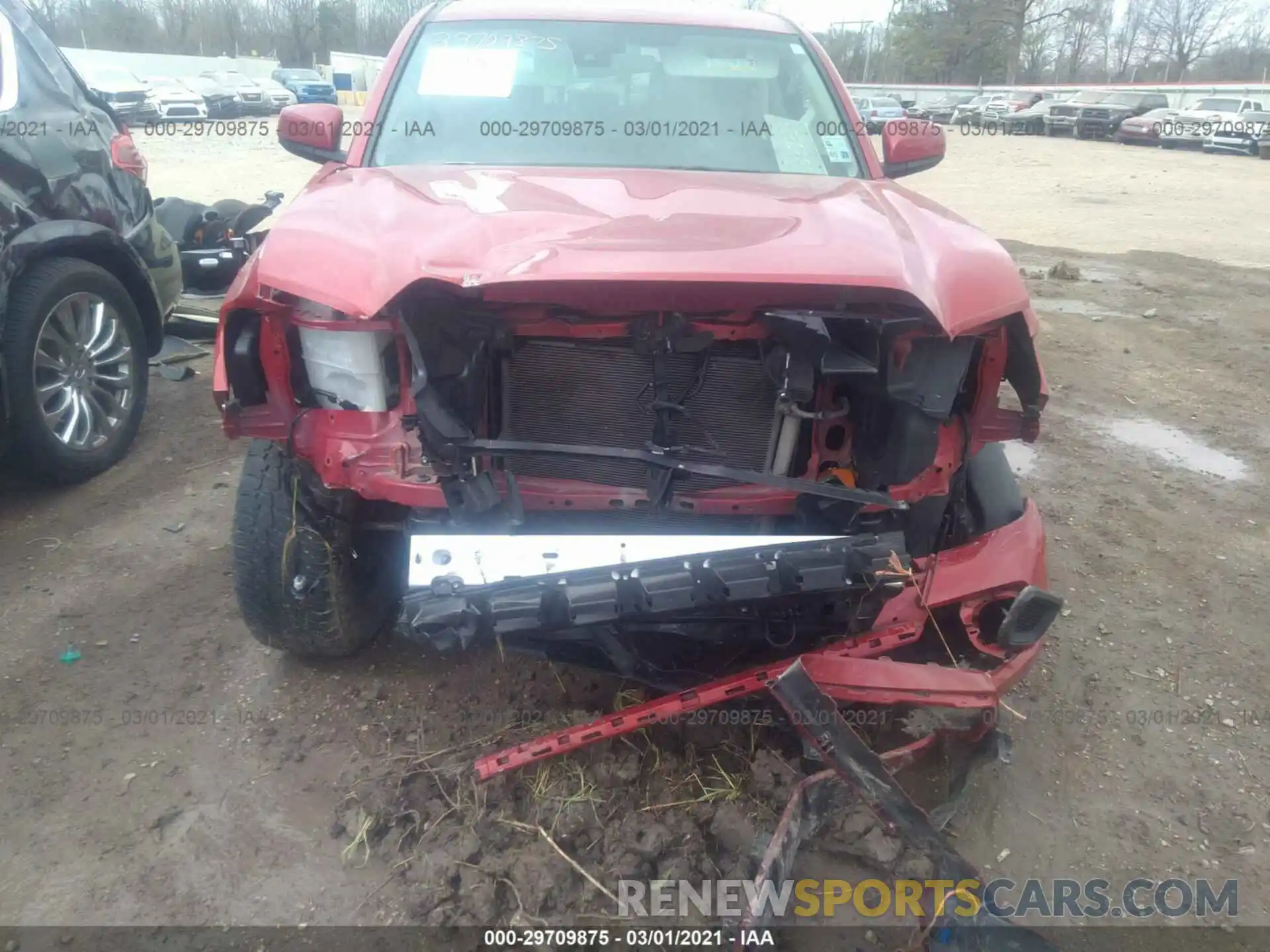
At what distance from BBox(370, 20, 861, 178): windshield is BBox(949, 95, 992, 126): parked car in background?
108 ft

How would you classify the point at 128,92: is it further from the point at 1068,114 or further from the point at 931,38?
the point at 931,38

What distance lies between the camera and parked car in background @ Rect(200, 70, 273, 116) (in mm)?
29391

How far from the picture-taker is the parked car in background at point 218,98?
28.0 metres

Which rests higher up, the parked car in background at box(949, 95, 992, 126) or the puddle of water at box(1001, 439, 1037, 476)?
the parked car in background at box(949, 95, 992, 126)

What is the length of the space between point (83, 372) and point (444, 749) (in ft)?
8.47

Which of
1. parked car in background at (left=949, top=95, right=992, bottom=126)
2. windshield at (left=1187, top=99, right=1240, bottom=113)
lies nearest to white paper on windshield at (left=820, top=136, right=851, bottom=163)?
windshield at (left=1187, top=99, right=1240, bottom=113)

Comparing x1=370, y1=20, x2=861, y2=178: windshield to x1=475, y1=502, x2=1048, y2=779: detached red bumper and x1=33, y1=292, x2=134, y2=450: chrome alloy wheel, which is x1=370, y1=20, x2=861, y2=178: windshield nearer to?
x1=475, y1=502, x2=1048, y2=779: detached red bumper

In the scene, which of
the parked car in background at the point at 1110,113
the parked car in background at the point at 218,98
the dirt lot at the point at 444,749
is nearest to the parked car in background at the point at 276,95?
the parked car in background at the point at 218,98

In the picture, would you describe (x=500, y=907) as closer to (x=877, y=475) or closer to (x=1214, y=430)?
(x=877, y=475)

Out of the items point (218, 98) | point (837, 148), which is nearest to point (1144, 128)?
point (218, 98)

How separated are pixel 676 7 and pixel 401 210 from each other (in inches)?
75.7

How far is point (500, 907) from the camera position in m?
2.03

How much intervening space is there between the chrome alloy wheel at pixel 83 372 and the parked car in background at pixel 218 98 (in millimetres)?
27270

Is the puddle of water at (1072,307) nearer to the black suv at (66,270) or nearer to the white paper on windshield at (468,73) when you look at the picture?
the white paper on windshield at (468,73)
